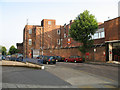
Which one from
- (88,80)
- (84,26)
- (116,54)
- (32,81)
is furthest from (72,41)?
(32,81)

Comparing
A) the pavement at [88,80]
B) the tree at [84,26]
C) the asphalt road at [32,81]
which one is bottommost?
the asphalt road at [32,81]

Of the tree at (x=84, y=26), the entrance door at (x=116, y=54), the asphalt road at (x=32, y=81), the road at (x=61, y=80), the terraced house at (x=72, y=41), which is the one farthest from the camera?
the tree at (x=84, y=26)

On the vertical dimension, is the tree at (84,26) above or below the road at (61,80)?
above

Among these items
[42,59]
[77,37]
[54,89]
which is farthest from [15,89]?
[77,37]

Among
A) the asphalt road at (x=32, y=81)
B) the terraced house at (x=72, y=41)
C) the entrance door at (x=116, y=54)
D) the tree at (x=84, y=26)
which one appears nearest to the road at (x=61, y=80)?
the asphalt road at (x=32, y=81)

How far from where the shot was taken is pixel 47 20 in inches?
2709

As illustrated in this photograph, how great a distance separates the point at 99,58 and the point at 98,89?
24884 millimetres

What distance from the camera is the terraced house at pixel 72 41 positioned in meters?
30.0

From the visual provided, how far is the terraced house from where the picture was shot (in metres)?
30.0

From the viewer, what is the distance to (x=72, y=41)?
50.2 m

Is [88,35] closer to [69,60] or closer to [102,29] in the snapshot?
[102,29]

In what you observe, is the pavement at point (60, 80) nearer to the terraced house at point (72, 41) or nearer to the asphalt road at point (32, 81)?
the asphalt road at point (32, 81)

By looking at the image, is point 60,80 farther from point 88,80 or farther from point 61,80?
point 88,80

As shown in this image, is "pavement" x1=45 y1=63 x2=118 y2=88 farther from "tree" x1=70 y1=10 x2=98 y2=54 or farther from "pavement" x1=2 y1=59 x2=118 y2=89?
"tree" x1=70 y1=10 x2=98 y2=54
